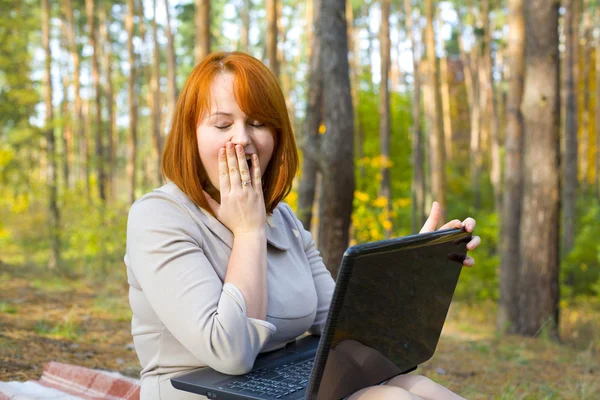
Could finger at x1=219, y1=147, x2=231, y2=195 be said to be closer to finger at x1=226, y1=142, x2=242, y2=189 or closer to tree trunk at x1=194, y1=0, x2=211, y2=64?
finger at x1=226, y1=142, x2=242, y2=189

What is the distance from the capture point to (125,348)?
209 inches

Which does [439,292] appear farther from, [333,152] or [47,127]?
[47,127]

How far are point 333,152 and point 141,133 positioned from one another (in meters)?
38.4

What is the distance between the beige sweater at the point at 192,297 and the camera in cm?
181

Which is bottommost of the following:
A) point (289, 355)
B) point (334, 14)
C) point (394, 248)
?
point (289, 355)

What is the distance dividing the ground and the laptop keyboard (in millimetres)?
2261

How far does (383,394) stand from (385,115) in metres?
16.1

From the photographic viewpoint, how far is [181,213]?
200 centimetres

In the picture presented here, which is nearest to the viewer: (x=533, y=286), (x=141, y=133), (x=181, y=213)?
(x=181, y=213)

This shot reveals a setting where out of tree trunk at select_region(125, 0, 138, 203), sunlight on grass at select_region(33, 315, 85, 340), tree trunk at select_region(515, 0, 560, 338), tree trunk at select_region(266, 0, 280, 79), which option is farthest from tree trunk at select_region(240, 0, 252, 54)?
sunlight on grass at select_region(33, 315, 85, 340)

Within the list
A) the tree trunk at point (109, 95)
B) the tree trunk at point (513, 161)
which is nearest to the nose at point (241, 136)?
the tree trunk at point (513, 161)

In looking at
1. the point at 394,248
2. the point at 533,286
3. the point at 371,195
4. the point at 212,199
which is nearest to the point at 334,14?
the point at 533,286

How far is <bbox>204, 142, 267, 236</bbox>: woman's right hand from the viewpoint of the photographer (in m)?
1.96

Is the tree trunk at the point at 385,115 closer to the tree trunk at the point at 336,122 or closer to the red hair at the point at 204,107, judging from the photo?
the tree trunk at the point at 336,122
